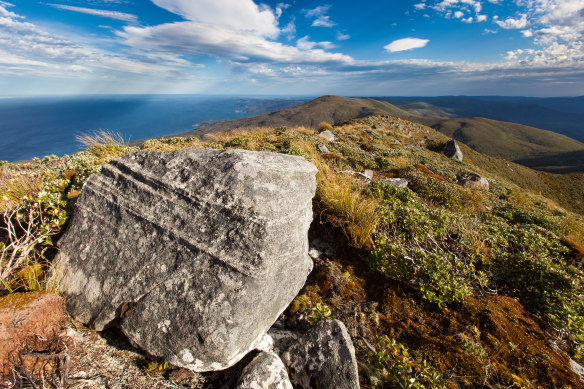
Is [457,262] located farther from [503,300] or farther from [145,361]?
[145,361]

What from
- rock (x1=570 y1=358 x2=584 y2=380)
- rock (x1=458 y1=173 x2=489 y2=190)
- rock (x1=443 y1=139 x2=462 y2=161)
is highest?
rock (x1=570 y1=358 x2=584 y2=380)

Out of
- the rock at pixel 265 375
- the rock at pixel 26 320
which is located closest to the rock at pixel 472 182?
the rock at pixel 265 375

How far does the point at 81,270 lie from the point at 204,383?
239 centimetres

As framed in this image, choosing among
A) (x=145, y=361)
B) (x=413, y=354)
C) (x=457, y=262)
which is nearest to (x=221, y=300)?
(x=145, y=361)

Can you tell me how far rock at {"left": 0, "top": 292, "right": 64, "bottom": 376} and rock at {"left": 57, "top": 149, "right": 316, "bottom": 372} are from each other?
1.12 feet

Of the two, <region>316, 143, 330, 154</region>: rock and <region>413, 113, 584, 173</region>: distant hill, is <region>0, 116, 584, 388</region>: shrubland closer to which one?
<region>316, 143, 330, 154</region>: rock

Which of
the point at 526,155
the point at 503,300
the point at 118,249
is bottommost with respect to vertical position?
the point at 526,155

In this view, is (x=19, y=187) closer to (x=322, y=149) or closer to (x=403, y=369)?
(x=403, y=369)

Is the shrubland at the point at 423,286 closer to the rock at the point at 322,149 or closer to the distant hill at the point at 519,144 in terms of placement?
the rock at the point at 322,149

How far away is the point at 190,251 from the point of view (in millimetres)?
3119

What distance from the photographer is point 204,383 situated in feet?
9.02

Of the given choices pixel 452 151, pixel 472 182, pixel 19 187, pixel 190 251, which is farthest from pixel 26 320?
pixel 452 151

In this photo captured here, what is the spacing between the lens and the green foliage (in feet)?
8.63

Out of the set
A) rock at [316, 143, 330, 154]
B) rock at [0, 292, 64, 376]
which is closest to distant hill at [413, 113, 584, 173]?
rock at [316, 143, 330, 154]
